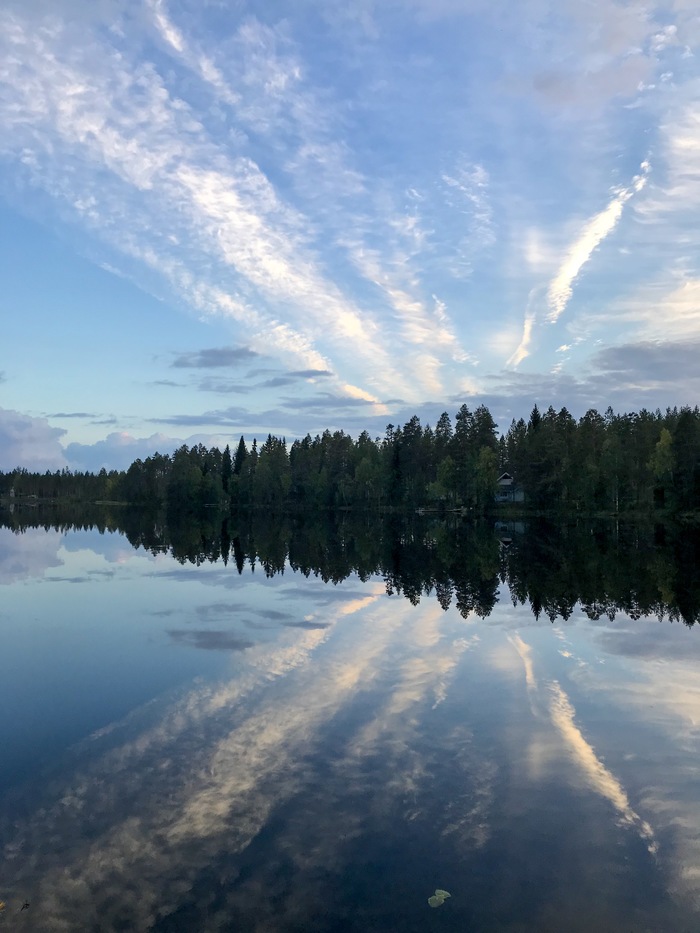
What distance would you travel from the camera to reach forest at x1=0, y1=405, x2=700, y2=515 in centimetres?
11144

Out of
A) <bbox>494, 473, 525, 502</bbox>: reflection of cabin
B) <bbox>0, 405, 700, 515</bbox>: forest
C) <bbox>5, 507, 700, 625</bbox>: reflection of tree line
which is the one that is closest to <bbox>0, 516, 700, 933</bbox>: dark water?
<bbox>5, 507, 700, 625</bbox>: reflection of tree line

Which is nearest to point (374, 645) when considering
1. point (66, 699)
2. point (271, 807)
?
point (66, 699)

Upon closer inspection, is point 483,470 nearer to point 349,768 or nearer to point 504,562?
point 504,562

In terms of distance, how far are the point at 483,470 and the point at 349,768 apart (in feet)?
381

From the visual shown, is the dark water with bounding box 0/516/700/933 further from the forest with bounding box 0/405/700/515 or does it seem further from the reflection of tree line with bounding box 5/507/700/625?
the forest with bounding box 0/405/700/515

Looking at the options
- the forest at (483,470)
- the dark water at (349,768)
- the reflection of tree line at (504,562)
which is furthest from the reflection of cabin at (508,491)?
the dark water at (349,768)

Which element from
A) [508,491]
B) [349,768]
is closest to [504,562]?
[349,768]

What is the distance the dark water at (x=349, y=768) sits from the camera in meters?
8.23

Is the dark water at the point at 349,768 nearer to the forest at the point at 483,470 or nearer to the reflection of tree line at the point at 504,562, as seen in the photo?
the reflection of tree line at the point at 504,562

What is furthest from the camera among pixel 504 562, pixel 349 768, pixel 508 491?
pixel 508 491

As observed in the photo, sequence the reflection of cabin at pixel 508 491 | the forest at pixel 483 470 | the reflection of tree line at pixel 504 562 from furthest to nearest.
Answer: the reflection of cabin at pixel 508 491, the forest at pixel 483 470, the reflection of tree line at pixel 504 562

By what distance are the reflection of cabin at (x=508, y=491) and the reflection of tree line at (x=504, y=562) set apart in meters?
59.2

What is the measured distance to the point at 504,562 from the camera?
155ft

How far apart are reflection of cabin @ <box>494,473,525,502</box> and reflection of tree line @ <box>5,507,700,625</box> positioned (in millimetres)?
59169
